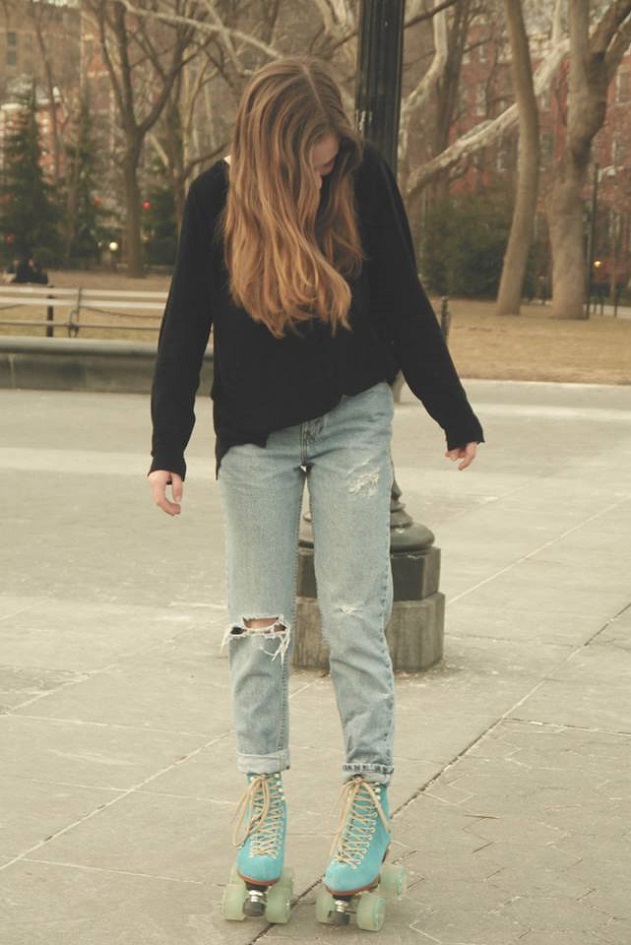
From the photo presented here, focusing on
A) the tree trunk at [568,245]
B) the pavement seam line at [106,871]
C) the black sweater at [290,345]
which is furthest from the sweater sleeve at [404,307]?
the tree trunk at [568,245]

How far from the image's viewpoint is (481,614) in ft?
22.1

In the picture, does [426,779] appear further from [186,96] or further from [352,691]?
[186,96]

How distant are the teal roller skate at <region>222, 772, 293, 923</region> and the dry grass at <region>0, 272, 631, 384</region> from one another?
16.8 m

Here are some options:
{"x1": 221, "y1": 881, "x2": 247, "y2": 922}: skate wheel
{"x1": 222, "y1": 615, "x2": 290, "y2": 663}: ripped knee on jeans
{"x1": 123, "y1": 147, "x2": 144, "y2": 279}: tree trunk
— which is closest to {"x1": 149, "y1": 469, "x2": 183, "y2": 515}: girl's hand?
{"x1": 222, "y1": 615, "x2": 290, "y2": 663}: ripped knee on jeans

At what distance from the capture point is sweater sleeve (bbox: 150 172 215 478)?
349 cm

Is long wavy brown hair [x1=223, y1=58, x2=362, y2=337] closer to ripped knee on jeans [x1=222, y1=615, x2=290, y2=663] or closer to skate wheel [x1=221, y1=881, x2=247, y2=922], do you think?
ripped knee on jeans [x1=222, y1=615, x2=290, y2=663]

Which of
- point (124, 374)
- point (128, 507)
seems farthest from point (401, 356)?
point (124, 374)

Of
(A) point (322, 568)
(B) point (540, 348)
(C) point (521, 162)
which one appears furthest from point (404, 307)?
(C) point (521, 162)

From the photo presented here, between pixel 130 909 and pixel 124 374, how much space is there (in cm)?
1401

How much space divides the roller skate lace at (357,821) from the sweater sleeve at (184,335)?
2.51 feet

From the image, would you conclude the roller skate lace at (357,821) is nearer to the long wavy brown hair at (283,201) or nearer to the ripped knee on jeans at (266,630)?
the ripped knee on jeans at (266,630)

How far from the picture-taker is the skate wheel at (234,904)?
11.5 ft

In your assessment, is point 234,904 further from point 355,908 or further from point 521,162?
point 521,162

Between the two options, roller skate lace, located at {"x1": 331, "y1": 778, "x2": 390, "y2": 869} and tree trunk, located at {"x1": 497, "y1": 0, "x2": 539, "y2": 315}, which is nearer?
roller skate lace, located at {"x1": 331, "y1": 778, "x2": 390, "y2": 869}
